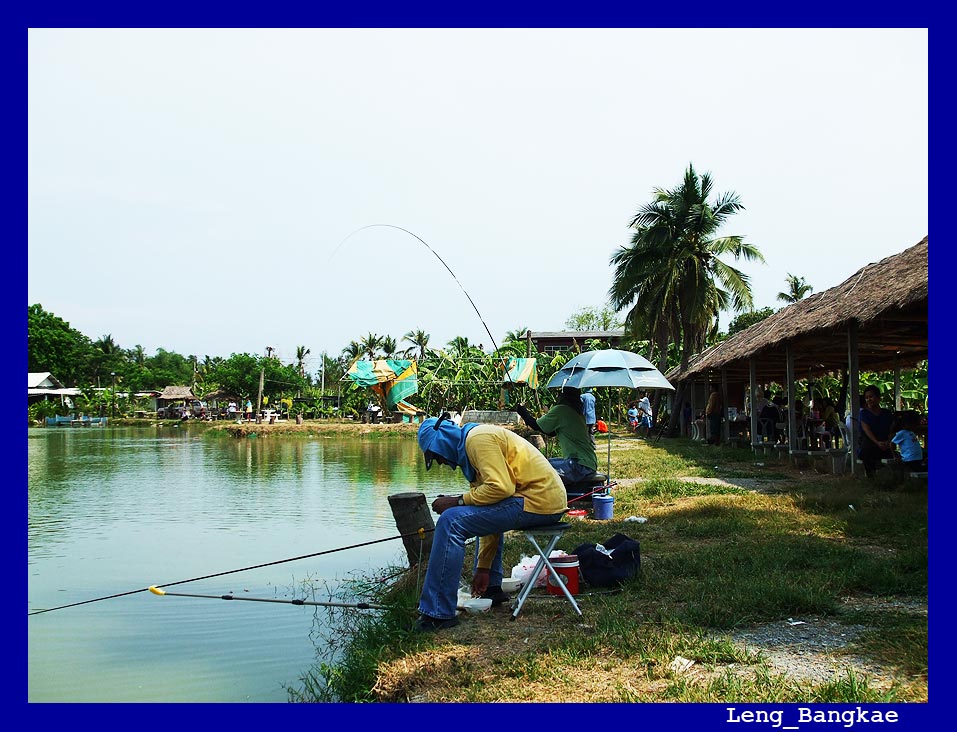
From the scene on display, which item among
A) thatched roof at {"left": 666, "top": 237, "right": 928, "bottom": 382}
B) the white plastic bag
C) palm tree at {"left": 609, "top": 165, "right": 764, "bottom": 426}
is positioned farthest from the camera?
palm tree at {"left": 609, "top": 165, "right": 764, "bottom": 426}

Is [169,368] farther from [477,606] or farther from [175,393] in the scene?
→ [477,606]

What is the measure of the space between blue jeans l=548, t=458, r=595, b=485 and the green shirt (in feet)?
0.19

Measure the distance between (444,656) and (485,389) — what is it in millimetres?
32201

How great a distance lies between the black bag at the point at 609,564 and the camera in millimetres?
6047

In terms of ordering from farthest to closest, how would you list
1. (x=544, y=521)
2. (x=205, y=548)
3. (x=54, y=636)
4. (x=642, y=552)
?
(x=205, y=548) → (x=642, y=552) → (x=54, y=636) → (x=544, y=521)

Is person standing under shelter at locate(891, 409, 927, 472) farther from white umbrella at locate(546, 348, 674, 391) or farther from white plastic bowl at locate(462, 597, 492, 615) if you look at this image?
white plastic bowl at locate(462, 597, 492, 615)

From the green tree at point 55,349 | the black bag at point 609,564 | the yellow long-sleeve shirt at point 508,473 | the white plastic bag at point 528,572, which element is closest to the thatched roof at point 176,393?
the green tree at point 55,349

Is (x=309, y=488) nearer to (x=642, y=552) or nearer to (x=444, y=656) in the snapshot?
(x=642, y=552)

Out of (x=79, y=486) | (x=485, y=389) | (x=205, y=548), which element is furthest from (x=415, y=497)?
(x=485, y=389)

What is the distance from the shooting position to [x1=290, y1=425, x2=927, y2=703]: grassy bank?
157 inches

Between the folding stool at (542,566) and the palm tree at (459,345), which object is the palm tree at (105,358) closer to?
the palm tree at (459,345)

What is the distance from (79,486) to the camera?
56.1 feet

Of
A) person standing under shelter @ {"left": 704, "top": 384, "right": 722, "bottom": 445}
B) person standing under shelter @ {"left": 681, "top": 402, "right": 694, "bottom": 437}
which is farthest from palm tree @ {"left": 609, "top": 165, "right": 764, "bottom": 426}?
person standing under shelter @ {"left": 704, "top": 384, "right": 722, "bottom": 445}

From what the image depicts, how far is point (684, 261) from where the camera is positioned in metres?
28.2
